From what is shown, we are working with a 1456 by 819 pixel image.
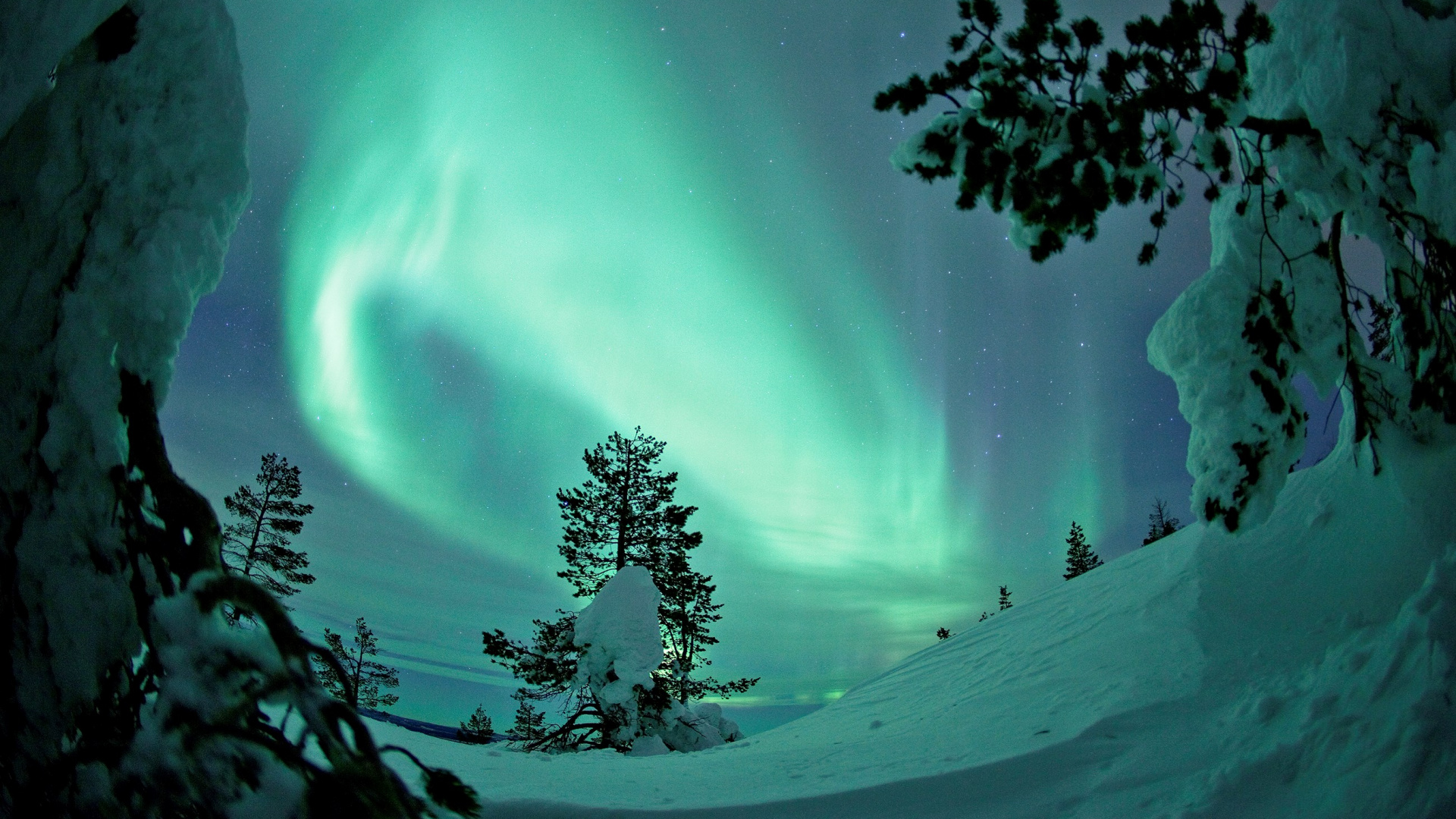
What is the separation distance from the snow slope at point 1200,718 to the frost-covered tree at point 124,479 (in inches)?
96.9

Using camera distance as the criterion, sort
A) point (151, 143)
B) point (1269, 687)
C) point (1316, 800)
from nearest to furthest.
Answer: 1. point (151, 143)
2. point (1316, 800)
3. point (1269, 687)

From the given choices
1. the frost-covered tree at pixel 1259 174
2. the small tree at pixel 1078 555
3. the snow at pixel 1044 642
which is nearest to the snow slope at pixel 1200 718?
the snow at pixel 1044 642

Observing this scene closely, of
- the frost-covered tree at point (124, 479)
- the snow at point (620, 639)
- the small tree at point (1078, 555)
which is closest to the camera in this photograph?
the frost-covered tree at point (124, 479)

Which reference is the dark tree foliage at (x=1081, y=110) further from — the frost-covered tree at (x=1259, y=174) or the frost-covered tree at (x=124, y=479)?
the frost-covered tree at (x=124, y=479)

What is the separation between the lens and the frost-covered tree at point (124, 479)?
1.74 metres

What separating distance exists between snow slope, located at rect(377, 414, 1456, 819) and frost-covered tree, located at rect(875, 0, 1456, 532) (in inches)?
41.9

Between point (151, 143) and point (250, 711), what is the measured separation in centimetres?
237

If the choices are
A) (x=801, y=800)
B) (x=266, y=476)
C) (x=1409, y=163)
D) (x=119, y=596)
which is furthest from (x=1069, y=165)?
(x=266, y=476)

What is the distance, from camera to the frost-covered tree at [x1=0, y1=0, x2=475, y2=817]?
174 centimetres

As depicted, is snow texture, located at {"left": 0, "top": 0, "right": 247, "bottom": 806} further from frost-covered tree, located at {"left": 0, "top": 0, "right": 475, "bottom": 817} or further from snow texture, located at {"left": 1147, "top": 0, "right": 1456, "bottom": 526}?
snow texture, located at {"left": 1147, "top": 0, "right": 1456, "bottom": 526}

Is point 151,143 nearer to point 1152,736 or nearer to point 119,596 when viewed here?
point 119,596

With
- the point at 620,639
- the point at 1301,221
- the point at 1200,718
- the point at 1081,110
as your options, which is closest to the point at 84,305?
the point at 1081,110

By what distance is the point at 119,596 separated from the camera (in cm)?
224

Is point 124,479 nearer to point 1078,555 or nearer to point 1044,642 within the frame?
point 1044,642
